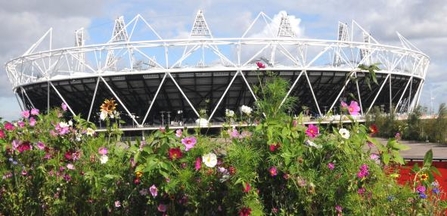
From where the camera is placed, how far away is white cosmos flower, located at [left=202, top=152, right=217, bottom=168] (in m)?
2.98

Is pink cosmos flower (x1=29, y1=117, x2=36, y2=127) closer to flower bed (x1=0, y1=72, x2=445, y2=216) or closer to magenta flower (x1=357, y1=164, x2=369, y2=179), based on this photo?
flower bed (x1=0, y1=72, x2=445, y2=216)

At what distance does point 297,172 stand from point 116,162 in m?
1.28

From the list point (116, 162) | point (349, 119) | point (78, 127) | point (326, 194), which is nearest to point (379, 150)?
point (349, 119)

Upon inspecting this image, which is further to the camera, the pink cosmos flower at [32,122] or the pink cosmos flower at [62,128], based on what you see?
the pink cosmos flower at [32,122]

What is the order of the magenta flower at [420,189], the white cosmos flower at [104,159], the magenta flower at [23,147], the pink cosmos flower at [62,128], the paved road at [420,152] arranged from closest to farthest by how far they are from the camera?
the magenta flower at [420,189], the white cosmos flower at [104,159], the magenta flower at [23,147], the pink cosmos flower at [62,128], the paved road at [420,152]

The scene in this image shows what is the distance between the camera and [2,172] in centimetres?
421

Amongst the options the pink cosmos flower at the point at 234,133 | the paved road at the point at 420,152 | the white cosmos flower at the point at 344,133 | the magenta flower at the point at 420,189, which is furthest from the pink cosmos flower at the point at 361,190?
the pink cosmos flower at the point at 234,133

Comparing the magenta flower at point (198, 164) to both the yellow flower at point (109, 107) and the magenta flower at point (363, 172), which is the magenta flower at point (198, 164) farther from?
the yellow flower at point (109, 107)

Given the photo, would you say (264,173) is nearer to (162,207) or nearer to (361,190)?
(361,190)

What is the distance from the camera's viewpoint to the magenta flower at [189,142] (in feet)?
10.1

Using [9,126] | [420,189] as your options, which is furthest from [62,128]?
[420,189]

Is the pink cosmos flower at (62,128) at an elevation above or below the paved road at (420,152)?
above

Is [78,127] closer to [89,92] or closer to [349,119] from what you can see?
[349,119]

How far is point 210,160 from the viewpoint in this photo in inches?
118
